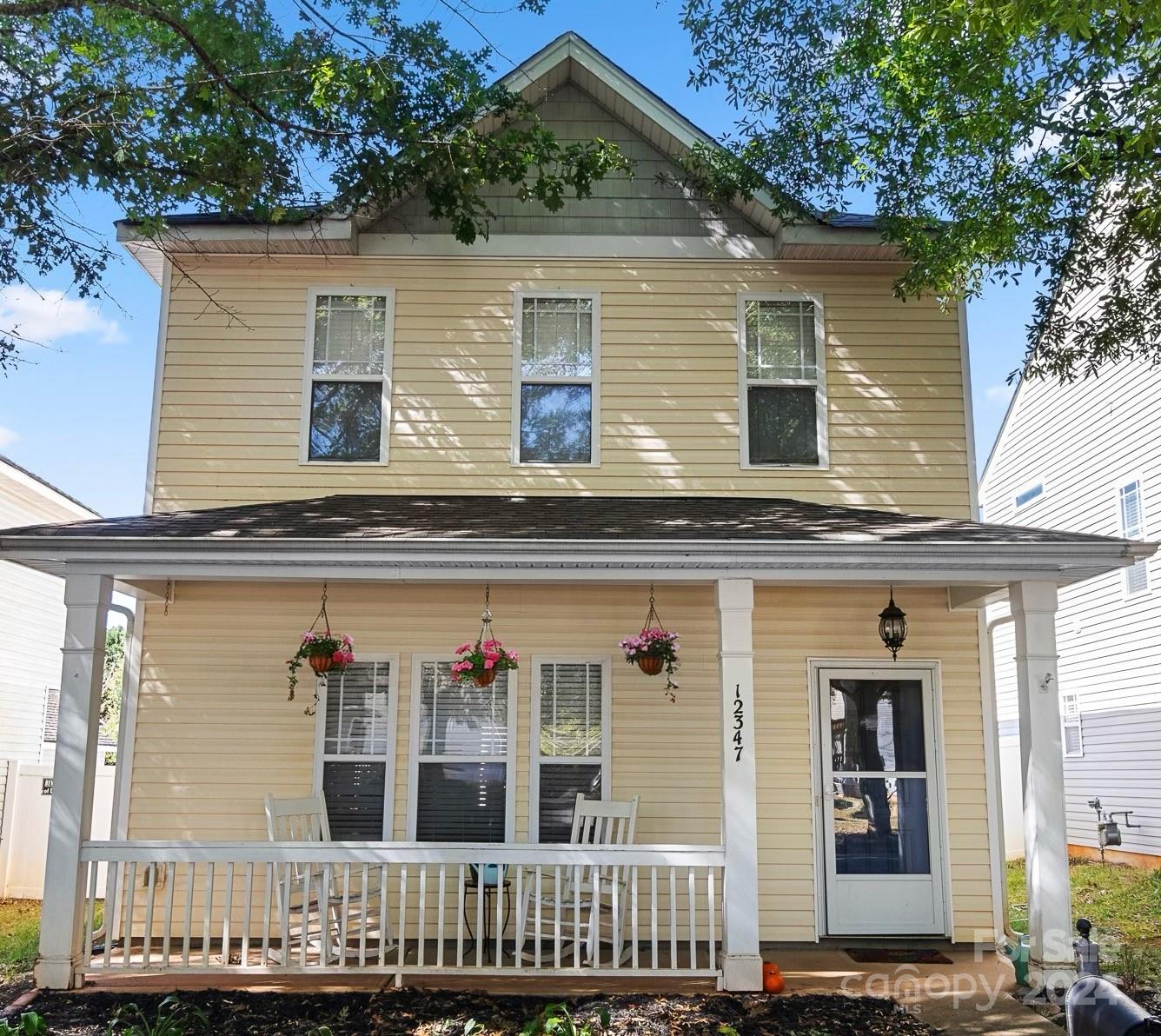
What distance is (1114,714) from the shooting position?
14117 millimetres

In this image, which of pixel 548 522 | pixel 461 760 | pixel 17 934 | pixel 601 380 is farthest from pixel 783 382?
pixel 17 934

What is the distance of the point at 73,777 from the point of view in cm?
666

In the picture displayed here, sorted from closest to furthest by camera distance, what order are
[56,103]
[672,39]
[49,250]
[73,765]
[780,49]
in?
[73,765], [56,103], [49,250], [780,49], [672,39]

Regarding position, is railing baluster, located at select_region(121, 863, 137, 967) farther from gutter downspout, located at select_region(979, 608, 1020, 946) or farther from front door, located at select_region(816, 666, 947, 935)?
gutter downspout, located at select_region(979, 608, 1020, 946)

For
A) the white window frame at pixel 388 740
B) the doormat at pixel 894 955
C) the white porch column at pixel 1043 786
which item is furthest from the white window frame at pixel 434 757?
the white porch column at pixel 1043 786

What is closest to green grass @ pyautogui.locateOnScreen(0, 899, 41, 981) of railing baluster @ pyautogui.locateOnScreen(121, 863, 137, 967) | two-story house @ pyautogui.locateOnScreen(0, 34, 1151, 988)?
two-story house @ pyautogui.locateOnScreen(0, 34, 1151, 988)

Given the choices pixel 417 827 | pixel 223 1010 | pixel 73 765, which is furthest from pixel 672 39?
pixel 223 1010

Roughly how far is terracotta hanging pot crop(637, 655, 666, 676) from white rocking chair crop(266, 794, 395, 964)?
248 cm

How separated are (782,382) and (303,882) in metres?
5.44

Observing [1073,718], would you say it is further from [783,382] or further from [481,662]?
[481,662]

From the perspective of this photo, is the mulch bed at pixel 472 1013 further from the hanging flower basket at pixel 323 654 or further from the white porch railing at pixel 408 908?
the hanging flower basket at pixel 323 654

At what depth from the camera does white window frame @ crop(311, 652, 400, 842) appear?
26.8 feet

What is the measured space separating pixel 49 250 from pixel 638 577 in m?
6.03

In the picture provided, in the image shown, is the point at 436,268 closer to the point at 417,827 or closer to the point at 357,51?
the point at 357,51
